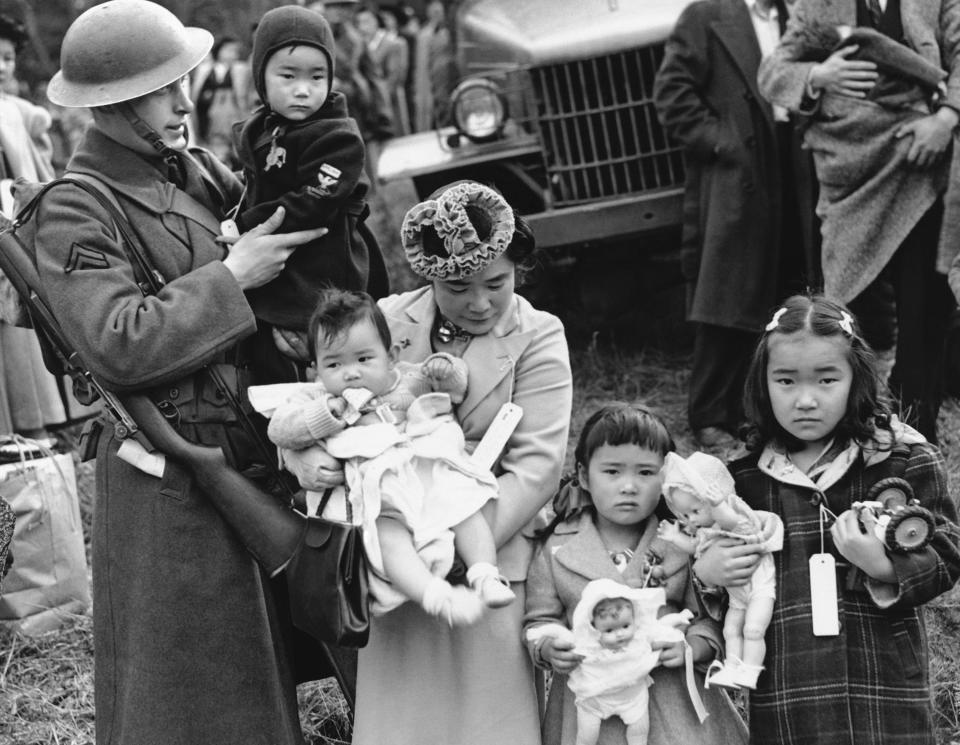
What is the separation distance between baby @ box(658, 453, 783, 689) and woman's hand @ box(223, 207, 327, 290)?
1100 mm

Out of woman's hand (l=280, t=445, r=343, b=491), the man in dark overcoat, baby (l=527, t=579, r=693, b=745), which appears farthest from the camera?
the man in dark overcoat

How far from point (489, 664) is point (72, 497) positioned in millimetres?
2870

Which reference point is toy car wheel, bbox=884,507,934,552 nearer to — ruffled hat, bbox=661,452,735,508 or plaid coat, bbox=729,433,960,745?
plaid coat, bbox=729,433,960,745

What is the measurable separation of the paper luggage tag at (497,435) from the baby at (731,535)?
410mm

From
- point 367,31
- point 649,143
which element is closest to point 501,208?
point 649,143

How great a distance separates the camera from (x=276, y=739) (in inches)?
132

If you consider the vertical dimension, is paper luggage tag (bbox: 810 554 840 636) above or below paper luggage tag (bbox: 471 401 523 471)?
below

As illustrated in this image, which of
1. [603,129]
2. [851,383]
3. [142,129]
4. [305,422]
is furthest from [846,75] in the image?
[305,422]

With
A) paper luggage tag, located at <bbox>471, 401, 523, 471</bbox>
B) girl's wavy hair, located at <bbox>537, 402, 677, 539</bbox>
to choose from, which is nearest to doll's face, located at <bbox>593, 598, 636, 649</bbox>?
girl's wavy hair, located at <bbox>537, 402, 677, 539</bbox>

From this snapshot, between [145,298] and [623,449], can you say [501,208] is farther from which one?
[145,298]

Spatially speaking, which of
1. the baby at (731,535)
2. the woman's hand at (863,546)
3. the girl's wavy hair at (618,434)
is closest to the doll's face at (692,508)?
the baby at (731,535)

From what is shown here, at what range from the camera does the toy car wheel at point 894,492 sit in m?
2.93

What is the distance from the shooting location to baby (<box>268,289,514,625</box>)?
2965 millimetres

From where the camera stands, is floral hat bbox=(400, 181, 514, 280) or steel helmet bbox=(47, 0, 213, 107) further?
steel helmet bbox=(47, 0, 213, 107)
